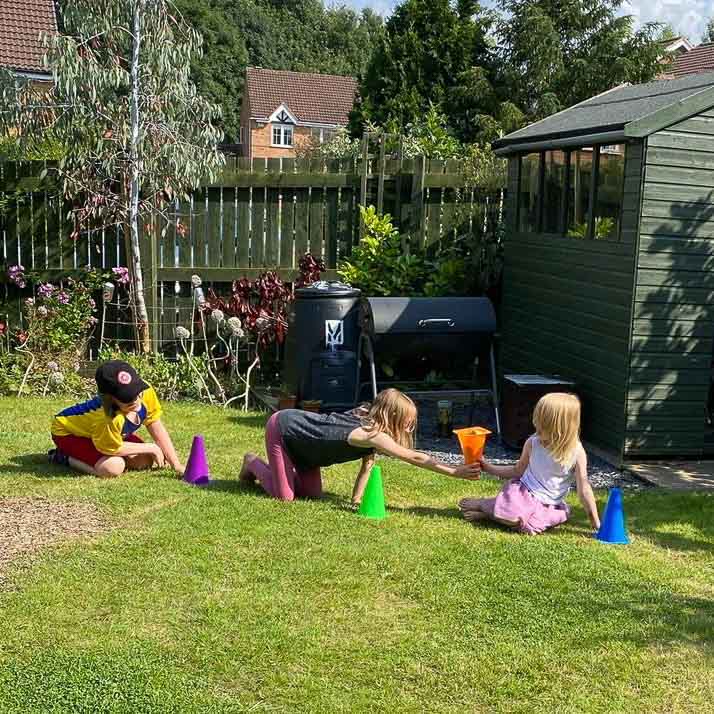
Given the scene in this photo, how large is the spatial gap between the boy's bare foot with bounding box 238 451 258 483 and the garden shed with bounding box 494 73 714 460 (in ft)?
9.98

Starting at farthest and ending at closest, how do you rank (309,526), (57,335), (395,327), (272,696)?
(57,335)
(395,327)
(309,526)
(272,696)

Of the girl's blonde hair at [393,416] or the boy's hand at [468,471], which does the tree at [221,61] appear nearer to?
the girl's blonde hair at [393,416]

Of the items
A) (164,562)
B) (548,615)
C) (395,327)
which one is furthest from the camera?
(395,327)

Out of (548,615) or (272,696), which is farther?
(548,615)

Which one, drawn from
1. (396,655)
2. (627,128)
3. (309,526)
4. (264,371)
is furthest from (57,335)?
(396,655)

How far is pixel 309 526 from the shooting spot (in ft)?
18.0

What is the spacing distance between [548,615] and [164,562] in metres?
1.95

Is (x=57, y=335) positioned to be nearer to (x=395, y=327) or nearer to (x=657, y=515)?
(x=395, y=327)

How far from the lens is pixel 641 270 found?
23.8 ft

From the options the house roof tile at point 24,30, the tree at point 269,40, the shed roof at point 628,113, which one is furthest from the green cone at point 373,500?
the tree at point 269,40

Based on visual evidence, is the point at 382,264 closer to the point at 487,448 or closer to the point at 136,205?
the point at 136,205

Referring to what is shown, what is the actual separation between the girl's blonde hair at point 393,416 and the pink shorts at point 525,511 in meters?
0.70

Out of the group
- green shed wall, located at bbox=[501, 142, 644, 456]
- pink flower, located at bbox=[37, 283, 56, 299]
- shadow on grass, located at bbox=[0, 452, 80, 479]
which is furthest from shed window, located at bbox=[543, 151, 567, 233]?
pink flower, located at bbox=[37, 283, 56, 299]

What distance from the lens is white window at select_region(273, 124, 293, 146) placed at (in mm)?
54406
